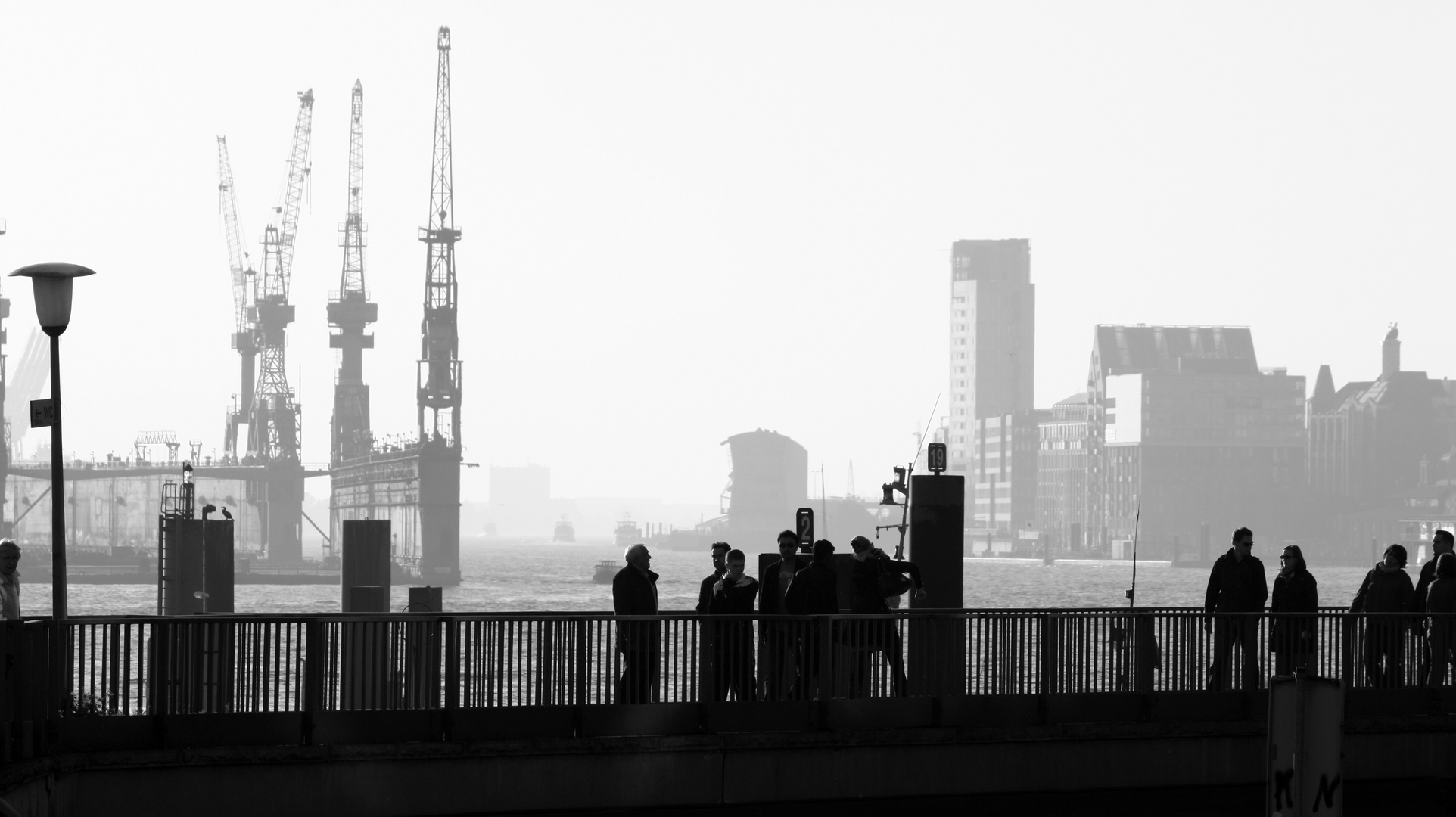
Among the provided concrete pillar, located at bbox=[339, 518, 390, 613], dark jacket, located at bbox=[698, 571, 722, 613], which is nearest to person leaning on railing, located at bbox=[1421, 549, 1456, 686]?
dark jacket, located at bbox=[698, 571, 722, 613]

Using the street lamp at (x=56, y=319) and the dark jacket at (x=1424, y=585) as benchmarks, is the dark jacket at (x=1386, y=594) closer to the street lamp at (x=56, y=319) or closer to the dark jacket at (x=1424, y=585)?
the dark jacket at (x=1424, y=585)

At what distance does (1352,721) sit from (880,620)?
172 inches

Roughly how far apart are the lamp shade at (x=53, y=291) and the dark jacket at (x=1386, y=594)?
1163 cm

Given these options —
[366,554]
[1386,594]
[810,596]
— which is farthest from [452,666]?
[366,554]

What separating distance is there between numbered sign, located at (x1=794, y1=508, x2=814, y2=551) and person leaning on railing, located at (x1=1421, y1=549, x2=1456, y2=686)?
7349 mm

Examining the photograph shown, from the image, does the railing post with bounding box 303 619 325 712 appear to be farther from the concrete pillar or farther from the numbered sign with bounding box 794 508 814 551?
the concrete pillar

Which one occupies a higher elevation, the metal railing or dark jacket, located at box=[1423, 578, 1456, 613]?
dark jacket, located at box=[1423, 578, 1456, 613]

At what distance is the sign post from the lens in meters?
8.50

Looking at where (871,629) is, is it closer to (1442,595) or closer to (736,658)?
A: (736,658)

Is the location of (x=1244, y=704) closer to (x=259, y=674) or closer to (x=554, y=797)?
(x=554, y=797)

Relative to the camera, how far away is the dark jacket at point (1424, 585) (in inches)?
790

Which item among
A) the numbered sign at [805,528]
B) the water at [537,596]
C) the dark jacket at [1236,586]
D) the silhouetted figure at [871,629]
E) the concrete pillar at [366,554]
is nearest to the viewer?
the silhouetted figure at [871,629]

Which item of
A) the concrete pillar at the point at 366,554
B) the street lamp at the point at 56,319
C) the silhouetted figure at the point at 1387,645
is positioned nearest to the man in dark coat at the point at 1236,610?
the silhouetted figure at the point at 1387,645

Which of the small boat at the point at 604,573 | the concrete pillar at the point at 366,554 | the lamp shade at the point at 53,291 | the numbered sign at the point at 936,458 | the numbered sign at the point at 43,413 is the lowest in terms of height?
the small boat at the point at 604,573
